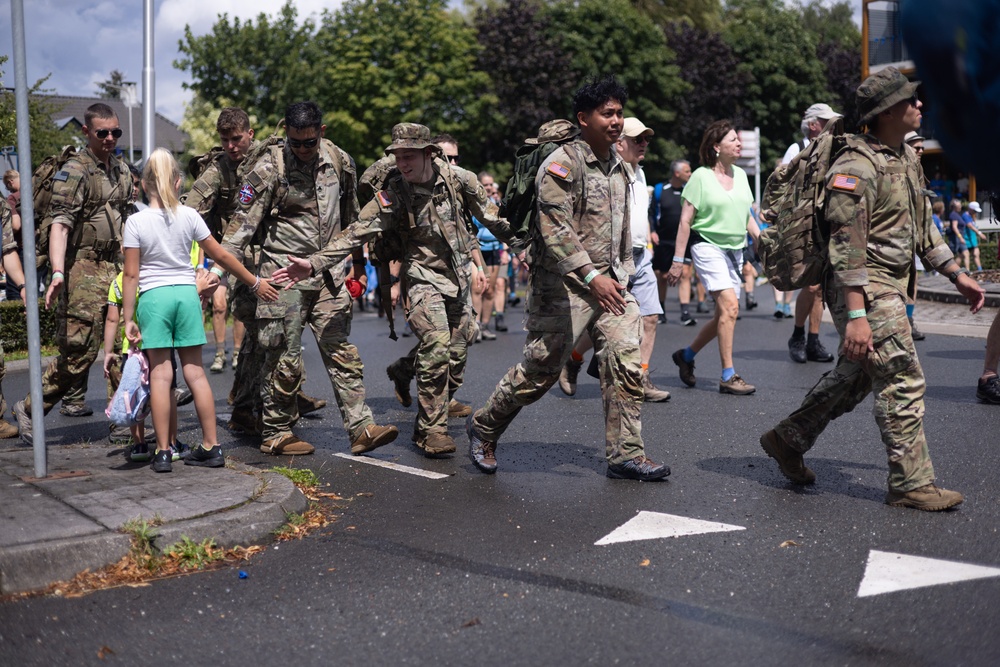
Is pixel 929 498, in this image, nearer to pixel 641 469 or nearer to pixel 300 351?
pixel 641 469

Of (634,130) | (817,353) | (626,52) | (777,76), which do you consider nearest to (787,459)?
(634,130)

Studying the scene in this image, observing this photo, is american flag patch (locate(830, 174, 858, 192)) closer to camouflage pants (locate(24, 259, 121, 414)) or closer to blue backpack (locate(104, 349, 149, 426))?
blue backpack (locate(104, 349, 149, 426))

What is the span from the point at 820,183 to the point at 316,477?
111 inches

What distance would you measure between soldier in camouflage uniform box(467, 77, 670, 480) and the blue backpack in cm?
187

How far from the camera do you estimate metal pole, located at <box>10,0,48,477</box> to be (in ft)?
18.3

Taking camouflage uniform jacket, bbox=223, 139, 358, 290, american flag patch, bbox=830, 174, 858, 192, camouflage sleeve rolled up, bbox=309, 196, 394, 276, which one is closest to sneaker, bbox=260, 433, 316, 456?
camouflage uniform jacket, bbox=223, 139, 358, 290

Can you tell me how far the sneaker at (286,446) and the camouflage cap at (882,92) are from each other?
140 inches

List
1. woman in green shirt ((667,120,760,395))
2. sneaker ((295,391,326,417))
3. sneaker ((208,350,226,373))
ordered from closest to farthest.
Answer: sneaker ((295,391,326,417)), woman in green shirt ((667,120,760,395)), sneaker ((208,350,226,373))

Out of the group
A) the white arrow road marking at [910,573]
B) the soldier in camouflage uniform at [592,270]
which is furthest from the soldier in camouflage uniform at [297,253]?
the white arrow road marking at [910,573]

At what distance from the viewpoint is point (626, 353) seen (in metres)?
5.94

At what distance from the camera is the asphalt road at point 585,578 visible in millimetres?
3746

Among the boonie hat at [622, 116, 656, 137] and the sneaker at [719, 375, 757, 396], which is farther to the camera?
the sneaker at [719, 375, 757, 396]

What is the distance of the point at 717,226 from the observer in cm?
952

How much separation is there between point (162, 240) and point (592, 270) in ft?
7.17
